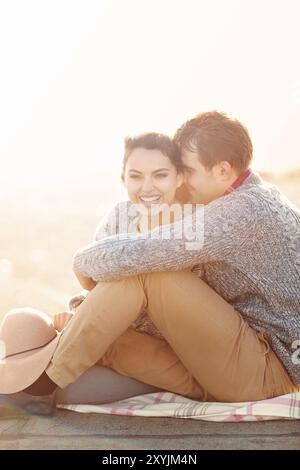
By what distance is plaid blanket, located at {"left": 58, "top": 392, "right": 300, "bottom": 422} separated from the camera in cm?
230

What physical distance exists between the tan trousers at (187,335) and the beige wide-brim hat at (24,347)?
0.23 ft

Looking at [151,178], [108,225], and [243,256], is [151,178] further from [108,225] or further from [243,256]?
[243,256]

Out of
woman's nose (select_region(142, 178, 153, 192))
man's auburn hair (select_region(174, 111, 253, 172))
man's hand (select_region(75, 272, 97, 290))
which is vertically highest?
man's auburn hair (select_region(174, 111, 253, 172))

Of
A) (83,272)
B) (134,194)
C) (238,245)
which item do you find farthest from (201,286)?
(134,194)

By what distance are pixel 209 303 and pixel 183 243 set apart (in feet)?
0.73

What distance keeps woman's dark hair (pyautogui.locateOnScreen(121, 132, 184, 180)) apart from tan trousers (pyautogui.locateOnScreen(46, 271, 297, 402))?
23.8 inches

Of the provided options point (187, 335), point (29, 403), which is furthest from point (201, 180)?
point (29, 403)

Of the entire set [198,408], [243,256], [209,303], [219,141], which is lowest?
[198,408]

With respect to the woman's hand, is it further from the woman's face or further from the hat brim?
the woman's face

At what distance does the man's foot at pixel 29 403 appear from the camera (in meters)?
2.44

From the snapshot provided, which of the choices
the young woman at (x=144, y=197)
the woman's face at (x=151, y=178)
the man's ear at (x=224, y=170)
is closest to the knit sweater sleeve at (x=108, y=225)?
the young woman at (x=144, y=197)

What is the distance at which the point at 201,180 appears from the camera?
2.63 m

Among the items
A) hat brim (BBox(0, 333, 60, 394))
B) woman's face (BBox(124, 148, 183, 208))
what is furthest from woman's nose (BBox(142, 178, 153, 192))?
hat brim (BBox(0, 333, 60, 394))

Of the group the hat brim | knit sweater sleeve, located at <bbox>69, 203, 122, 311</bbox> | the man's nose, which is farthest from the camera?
knit sweater sleeve, located at <bbox>69, 203, 122, 311</bbox>
